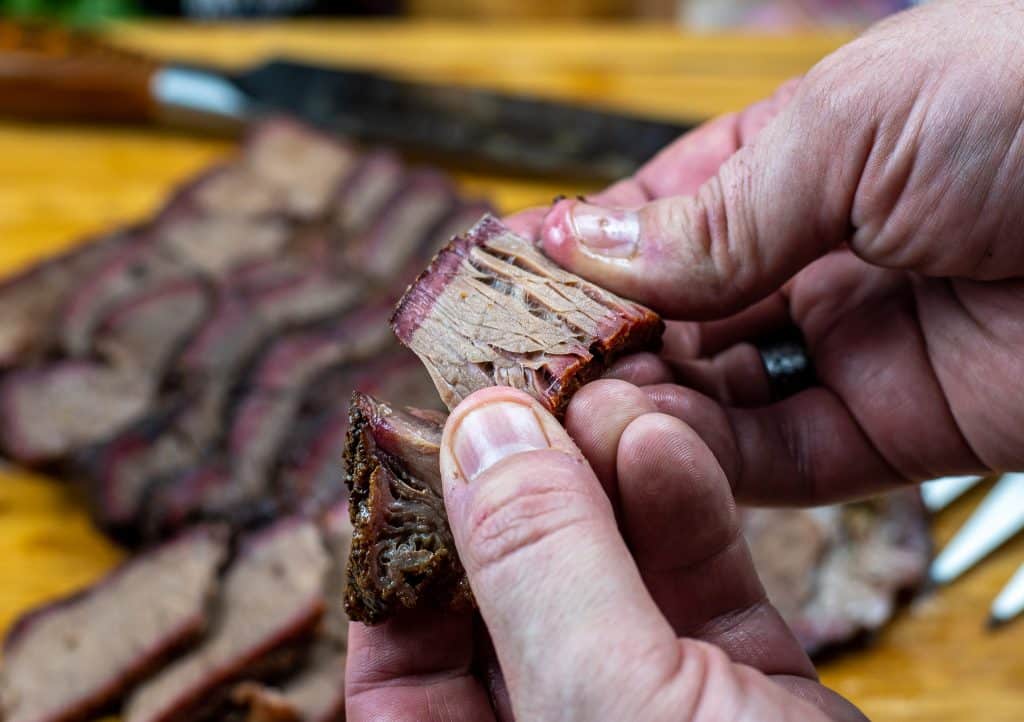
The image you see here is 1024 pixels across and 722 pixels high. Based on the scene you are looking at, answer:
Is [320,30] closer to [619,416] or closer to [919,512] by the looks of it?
[919,512]

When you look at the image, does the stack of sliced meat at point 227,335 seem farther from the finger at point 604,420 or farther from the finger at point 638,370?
the finger at point 604,420

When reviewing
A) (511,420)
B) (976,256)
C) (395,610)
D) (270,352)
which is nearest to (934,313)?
(976,256)

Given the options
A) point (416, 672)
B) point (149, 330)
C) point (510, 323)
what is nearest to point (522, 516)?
point (510, 323)

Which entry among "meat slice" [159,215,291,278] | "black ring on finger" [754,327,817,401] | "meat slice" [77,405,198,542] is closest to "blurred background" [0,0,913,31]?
"meat slice" [159,215,291,278]

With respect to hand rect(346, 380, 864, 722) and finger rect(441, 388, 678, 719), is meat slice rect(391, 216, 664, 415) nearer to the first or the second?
hand rect(346, 380, 864, 722)

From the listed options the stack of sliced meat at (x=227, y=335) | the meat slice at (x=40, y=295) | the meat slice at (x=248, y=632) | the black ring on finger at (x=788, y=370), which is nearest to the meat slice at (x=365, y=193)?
the stack of sliced meat at (x=227, y=335)

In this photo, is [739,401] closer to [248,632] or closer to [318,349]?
[248,632]
